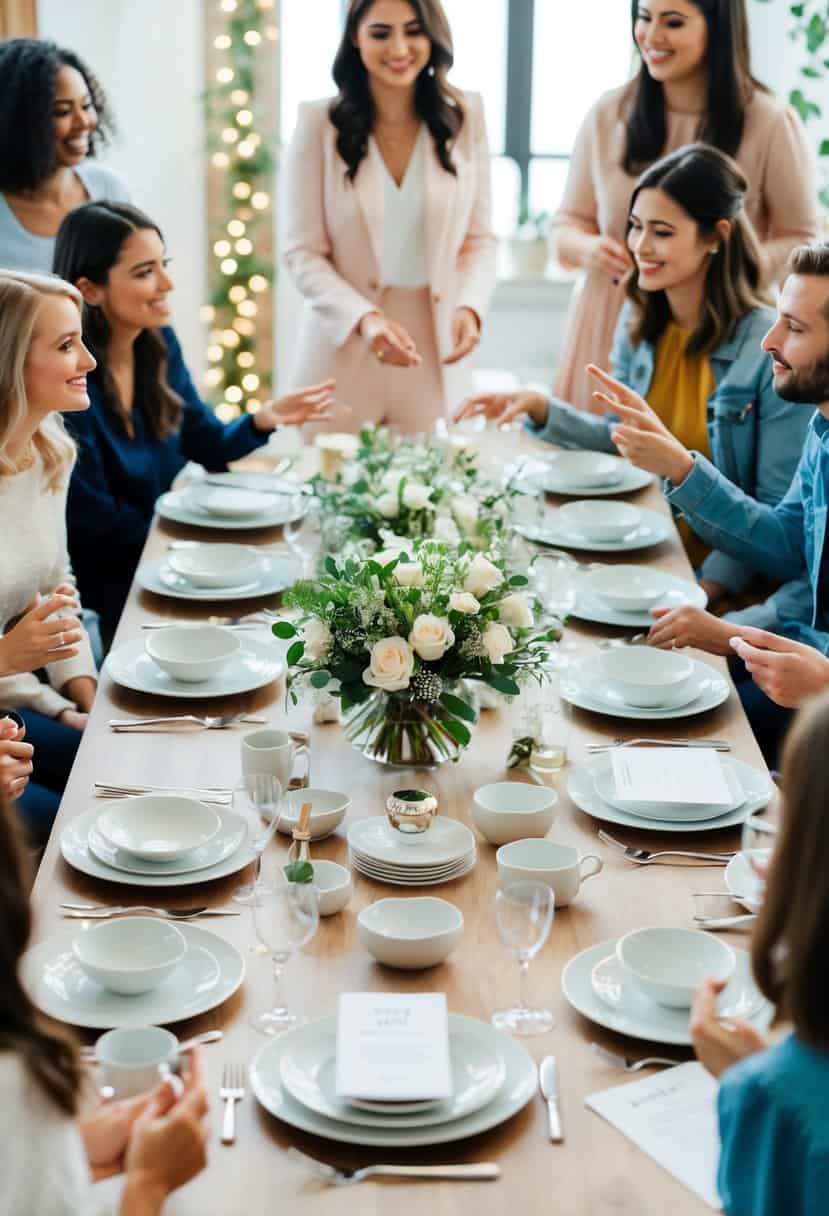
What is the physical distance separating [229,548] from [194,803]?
1.02m

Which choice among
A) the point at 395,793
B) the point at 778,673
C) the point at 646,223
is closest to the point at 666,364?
the point at 646,223

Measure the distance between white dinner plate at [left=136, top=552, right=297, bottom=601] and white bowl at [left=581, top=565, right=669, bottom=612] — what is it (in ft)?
1.80

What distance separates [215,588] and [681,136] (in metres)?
1.77

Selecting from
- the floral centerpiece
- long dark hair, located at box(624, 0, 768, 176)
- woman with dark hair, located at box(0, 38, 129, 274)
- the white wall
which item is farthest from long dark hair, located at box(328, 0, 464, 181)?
the floral centerpiece

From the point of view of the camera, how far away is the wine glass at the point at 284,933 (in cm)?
152

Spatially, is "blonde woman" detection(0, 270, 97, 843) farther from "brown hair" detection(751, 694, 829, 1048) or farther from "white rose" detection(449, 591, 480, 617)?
"brown hair" detection(751, 694, 829, 1048)

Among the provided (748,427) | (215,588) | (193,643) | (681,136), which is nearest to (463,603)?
(193,643)

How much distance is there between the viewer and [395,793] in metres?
1.88

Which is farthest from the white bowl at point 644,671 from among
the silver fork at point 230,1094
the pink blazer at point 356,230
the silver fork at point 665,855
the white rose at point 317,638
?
the pink blazer at point 356,230

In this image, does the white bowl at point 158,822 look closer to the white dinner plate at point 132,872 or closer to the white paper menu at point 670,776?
the white dinner plate at point 132,872

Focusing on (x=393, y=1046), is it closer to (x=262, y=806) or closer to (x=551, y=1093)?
(x=551, y=1093)

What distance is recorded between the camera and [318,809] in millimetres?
1905

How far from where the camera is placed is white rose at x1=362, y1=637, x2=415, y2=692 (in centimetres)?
192

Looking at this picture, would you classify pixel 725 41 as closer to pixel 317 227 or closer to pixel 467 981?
pixel 317 227
